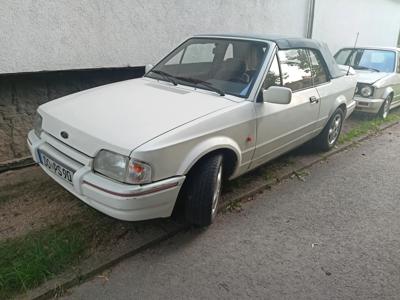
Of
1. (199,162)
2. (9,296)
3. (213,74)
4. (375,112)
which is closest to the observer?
(9,296)

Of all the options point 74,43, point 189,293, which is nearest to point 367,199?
point 189,293

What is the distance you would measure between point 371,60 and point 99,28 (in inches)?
232

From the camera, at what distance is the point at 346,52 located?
25.7 ft

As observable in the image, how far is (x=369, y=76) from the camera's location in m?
6.72

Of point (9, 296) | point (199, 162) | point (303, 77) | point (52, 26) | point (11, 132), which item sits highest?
point (52, 26)

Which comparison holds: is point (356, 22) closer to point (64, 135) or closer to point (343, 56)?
point (343, 56)

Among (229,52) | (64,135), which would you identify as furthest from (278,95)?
(64,135)

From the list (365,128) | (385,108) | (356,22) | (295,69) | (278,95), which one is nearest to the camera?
(278,95)

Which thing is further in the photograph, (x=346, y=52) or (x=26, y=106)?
(x=346, y=52)

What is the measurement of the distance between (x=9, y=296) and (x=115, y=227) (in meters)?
0.93

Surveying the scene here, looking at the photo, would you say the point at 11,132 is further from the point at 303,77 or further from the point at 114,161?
the point at 303,77

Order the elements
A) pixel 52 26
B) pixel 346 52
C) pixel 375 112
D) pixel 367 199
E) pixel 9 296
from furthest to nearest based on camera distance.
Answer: pixel 346 52
pixel 375 112
pixel 52 26
pixel 367 199
pixel 9 296

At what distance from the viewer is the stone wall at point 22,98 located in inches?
157

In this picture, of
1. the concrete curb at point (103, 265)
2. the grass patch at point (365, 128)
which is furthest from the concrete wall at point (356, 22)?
the concrete curb at point (103, 265)
